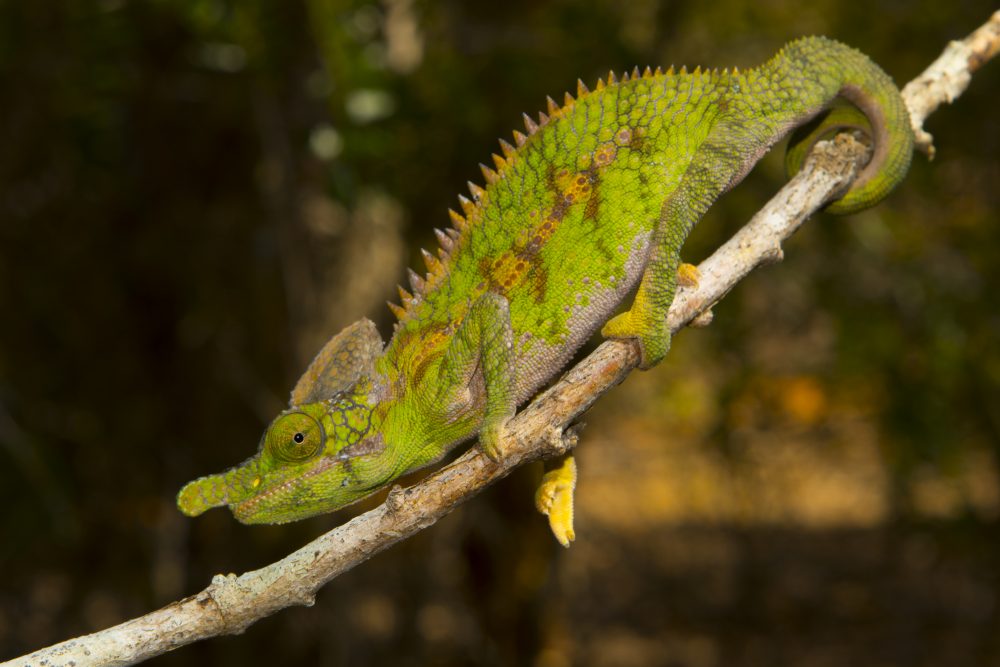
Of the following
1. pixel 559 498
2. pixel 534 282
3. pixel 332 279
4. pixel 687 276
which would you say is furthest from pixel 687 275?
pixel 332 279

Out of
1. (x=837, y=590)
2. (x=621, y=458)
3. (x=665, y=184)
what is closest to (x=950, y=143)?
(x=665, y=184)

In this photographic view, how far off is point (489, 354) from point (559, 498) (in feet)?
1.29

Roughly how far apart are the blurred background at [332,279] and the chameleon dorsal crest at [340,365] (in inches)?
27.9

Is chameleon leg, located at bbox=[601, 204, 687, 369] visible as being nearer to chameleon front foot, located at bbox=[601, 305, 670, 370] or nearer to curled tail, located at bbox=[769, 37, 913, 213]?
chameleon front foot, located at bbox=[601, 305, 670, 370]

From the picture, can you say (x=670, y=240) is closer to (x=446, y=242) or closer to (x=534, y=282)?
(x=534, y=282)

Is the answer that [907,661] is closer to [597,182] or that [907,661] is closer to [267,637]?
[267,637]

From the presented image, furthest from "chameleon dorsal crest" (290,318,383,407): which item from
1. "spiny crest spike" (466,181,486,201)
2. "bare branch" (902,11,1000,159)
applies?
"bare branch" (902,11,1000,159)

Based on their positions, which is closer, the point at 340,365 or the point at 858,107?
the point at 340,365

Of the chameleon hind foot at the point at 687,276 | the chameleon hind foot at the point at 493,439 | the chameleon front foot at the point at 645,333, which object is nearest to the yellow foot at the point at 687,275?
the chameleon hind foot at the point at 687,276

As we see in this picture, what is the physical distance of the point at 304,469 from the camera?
6.94 feet

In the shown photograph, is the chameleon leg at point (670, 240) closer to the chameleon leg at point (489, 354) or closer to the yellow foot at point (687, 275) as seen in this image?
the yellow foot at point (687, 275)

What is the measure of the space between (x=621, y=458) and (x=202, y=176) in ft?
22.3

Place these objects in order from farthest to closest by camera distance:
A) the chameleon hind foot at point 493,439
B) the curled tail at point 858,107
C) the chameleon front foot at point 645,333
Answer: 1. the curled tail at point 858,107
2. the chameleon front foot at point 645,333
3. the chameleon hind foot at point 493,439

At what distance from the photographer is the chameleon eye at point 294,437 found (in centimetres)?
207
